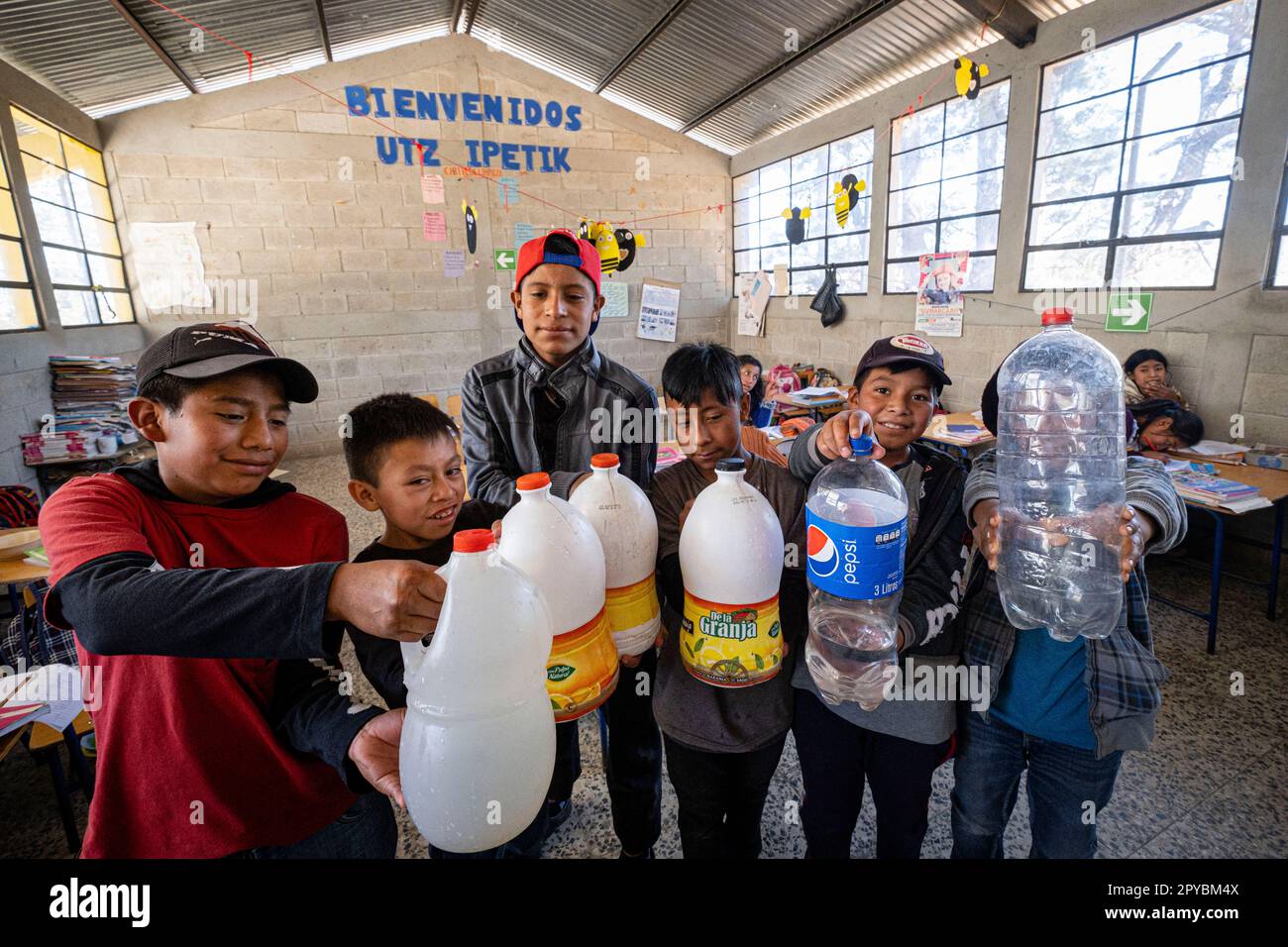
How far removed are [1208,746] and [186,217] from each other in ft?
30.3

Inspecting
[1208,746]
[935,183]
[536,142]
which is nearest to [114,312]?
[536,142]

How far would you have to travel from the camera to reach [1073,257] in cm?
453

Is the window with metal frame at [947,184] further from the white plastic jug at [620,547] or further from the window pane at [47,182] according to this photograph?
the window pane at [47,182]

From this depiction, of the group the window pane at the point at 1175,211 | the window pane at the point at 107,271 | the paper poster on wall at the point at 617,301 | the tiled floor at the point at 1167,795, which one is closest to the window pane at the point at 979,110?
the window pane at the point at 1175,211

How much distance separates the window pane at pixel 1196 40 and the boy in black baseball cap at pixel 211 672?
5572 millimetres

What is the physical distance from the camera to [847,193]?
6.28 m

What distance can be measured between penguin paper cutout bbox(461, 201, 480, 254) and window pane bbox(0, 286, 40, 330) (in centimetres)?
406

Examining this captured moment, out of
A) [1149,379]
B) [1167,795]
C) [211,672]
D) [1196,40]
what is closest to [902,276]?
[1196,40]

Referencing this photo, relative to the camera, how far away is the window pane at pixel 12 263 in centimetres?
434

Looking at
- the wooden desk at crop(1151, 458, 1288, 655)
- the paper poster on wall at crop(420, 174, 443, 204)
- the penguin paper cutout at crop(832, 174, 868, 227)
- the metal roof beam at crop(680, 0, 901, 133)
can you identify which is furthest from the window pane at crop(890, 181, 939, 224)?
the paper poster on wall at crop(420, 174, 443, 204)

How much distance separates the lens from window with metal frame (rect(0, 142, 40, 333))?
4.34 m

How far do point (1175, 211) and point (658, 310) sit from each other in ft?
18.8

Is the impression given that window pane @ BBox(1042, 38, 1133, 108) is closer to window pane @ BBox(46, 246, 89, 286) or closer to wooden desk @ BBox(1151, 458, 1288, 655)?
wooden desk @ BBox(1151, 458, 1288, 655)
